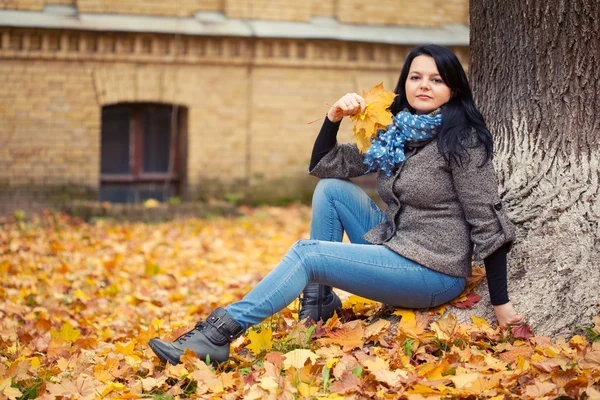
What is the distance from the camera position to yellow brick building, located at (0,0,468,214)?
9.27 metres

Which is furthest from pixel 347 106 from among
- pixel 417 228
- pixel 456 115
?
pixel 417 228

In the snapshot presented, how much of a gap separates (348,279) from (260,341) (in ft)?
1.62

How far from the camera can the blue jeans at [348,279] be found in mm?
3158

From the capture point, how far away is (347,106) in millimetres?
3471

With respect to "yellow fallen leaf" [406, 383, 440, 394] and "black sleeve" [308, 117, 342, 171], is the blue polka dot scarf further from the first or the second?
"yellow fallen leaf" [406, 383, 440, 394]

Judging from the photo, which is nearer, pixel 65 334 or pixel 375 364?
pixel 375 364

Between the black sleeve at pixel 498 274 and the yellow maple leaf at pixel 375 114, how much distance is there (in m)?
0.80

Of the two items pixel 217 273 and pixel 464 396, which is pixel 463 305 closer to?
pixel 464 396

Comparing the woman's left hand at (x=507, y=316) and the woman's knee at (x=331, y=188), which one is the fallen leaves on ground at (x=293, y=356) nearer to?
the woman's left hand at (x=507, y=316)

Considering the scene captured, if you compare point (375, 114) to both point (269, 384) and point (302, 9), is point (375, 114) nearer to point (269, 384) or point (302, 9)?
point (269, 384)

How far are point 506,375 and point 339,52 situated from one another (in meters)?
7.96

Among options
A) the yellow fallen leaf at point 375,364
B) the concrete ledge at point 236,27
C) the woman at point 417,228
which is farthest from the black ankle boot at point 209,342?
the concrete ledge at point 236,27

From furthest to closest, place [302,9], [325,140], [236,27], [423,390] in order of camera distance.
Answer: [302,9]
[236,27]
[325,140]
[423,390]

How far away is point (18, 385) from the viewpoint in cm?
321
